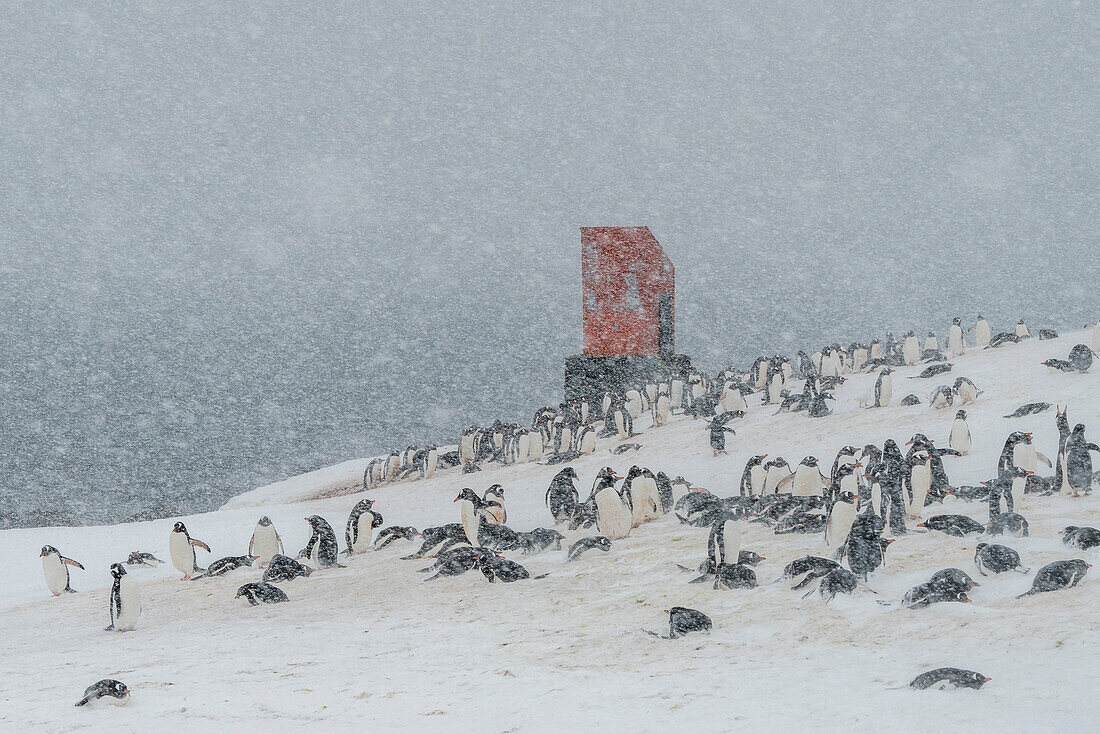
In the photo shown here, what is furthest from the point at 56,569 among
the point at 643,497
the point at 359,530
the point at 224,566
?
the point at 643,497

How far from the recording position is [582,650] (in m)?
5.38

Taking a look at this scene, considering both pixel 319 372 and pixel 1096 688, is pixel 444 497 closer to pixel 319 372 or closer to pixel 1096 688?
pixel 1096 688

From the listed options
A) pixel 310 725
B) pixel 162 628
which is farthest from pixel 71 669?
pixel 310 725

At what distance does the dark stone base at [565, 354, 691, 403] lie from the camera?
26.0 meters

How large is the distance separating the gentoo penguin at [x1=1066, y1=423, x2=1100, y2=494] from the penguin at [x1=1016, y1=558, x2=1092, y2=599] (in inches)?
124

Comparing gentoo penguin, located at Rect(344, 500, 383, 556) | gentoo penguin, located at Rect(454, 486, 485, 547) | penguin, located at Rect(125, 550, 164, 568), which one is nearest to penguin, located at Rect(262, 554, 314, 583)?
gentoo penguin, located at Rect(344, 500, 383, 556)

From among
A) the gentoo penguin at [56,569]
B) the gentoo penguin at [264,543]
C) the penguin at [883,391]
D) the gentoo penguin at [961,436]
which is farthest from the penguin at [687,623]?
the penguin at [883,391]

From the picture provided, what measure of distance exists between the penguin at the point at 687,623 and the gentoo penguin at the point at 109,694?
3.40 m

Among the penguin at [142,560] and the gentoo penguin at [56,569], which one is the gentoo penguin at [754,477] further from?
the gentoo penguin at [56,569]

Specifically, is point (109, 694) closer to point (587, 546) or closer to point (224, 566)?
point (587, 546)

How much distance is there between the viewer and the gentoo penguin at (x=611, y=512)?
29.6ft

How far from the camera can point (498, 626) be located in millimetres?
6172

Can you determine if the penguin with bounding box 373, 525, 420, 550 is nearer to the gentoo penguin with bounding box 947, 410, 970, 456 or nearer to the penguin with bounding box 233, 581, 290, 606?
the penguin with bounding box 233, 581, 290, 606

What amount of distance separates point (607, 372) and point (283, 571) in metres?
18.0
